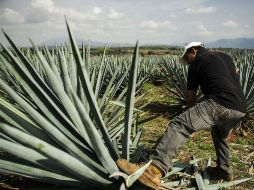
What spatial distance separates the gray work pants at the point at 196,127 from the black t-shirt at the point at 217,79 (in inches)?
3.7

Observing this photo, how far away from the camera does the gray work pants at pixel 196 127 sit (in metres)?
3.31

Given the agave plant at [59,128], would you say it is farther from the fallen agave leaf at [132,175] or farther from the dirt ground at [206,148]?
the dirt ground at [206,148]

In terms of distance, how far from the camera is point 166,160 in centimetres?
323

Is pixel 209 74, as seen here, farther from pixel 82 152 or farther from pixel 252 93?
pixel 252 93

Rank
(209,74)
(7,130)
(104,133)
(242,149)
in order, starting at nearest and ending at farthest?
(7,130) < (104,133) < (209,74) < (242,149)

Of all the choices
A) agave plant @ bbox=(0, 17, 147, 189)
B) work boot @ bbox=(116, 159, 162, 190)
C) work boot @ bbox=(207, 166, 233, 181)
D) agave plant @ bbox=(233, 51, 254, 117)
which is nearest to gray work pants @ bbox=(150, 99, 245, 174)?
work boot @ bbox=(207, 166, 233, 181)

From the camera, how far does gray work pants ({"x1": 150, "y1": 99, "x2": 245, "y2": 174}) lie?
331cm

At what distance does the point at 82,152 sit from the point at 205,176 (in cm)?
212

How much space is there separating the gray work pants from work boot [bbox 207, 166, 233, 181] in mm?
50

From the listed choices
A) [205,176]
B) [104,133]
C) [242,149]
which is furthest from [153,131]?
[104,133]

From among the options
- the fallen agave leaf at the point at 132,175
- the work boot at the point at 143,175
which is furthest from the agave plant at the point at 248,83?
the fallen agave leaf at the point at 132,175

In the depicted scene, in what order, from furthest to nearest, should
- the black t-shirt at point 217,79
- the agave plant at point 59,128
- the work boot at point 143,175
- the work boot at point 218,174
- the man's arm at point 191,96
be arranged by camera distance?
the work boot at point 218,174
the man's arm at point 191,96
the black t-shirt at point 217,79
the work boot at point 143,175
the agave plant at point 59,128

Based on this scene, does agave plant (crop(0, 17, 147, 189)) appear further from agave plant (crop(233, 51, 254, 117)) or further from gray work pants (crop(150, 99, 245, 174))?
agave plant (crop(233, 51, 254, 117))

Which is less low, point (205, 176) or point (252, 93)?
point (252, 93)
